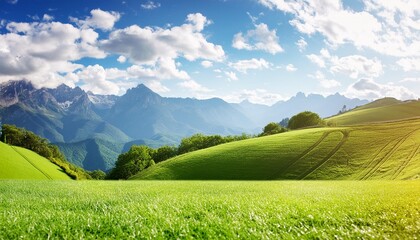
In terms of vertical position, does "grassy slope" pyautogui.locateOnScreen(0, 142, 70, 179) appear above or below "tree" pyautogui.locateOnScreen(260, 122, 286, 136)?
below

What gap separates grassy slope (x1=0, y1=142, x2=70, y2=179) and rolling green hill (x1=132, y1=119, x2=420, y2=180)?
27955 mm

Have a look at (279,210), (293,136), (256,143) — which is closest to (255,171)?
(256,143)

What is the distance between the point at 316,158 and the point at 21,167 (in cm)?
8563

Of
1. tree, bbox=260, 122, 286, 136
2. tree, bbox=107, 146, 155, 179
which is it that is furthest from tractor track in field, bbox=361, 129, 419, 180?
tree, bbox=107, 146, 155, 179

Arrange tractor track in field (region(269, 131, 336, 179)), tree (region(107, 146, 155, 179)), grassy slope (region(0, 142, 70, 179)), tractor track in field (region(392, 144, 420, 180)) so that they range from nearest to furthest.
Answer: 1. tractor track in field (region(392, 144, 420, 180))
2. grassy slope (region(0, 142, 70, 179))
3. tractor track in field (region(269, 131, 336, 179))
4. tree (region(107, 146, 155, 179))

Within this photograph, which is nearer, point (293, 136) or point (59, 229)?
point (59, 229)

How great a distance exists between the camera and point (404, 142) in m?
96.0

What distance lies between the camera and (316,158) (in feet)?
309

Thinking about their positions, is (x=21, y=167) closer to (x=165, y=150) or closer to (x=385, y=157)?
(x=165, y=150)

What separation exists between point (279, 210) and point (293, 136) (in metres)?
107

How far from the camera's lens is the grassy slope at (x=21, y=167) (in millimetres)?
83512

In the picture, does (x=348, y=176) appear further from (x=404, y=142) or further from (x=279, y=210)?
(x=279, y=210)

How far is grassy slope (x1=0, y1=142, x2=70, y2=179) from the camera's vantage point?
83512mm

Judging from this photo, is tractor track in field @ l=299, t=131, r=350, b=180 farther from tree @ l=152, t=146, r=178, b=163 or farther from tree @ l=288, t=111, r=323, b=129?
tree @ l=152, t=146, r=178, b=163
